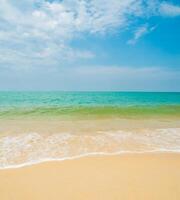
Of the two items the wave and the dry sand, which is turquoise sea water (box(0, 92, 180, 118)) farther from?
the dry sand

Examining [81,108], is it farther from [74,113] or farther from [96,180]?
[96,180]

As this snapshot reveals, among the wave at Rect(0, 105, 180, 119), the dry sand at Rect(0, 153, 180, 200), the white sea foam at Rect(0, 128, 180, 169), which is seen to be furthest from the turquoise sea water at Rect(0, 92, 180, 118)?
the dry sand at Rect(0, 153, 180, 200)

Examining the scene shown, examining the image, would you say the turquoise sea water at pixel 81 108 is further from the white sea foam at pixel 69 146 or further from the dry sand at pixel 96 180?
the dry sand at pixel 96 180

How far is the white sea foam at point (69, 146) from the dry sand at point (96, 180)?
1.53 ft

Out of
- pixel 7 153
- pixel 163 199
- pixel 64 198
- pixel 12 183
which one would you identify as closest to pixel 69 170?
pixel 64 198

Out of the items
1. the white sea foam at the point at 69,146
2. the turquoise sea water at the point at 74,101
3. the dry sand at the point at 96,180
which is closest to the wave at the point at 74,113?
the turquoise sea water at the point at 74,101

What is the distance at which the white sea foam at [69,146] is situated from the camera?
3.44 m

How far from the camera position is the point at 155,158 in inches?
130

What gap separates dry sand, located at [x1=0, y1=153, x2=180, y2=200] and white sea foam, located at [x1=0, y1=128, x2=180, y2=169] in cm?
47

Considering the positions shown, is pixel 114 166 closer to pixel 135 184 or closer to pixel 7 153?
pixel 135 184

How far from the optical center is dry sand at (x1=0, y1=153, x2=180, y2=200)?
2.12 m

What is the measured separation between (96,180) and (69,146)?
1.92 m

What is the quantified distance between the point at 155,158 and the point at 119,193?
1.51m

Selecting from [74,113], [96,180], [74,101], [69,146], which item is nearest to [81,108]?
[74,113]
